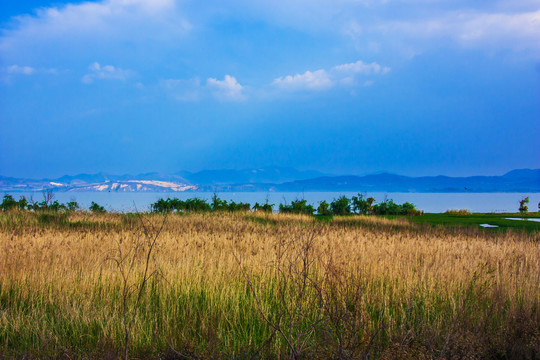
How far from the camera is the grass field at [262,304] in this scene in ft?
10.2

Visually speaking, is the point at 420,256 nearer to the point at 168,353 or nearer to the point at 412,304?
the point at 412,304

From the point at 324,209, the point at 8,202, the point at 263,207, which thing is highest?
the point at 8,202

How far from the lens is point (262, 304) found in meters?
4.21

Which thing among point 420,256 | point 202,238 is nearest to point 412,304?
point 420,256

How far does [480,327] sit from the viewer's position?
3791 mm

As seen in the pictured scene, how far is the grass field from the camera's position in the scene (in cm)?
312

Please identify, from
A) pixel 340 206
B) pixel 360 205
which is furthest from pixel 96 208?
pixel 360 205

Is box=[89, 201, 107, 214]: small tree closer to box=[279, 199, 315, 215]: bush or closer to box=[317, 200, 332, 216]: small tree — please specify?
box=[279, 199, 315, 215]: bush

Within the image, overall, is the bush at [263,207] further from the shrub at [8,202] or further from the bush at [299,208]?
the shrub at [8,202]

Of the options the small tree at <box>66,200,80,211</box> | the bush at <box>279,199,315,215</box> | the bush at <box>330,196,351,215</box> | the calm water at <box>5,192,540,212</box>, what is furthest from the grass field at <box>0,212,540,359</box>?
the bush at <box>330,196,351,215</box>

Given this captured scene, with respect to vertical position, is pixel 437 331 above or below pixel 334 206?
below

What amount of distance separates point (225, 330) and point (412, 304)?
7.46 feet

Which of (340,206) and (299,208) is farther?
(340,206)

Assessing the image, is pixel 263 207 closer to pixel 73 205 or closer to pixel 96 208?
pixel 96 208
